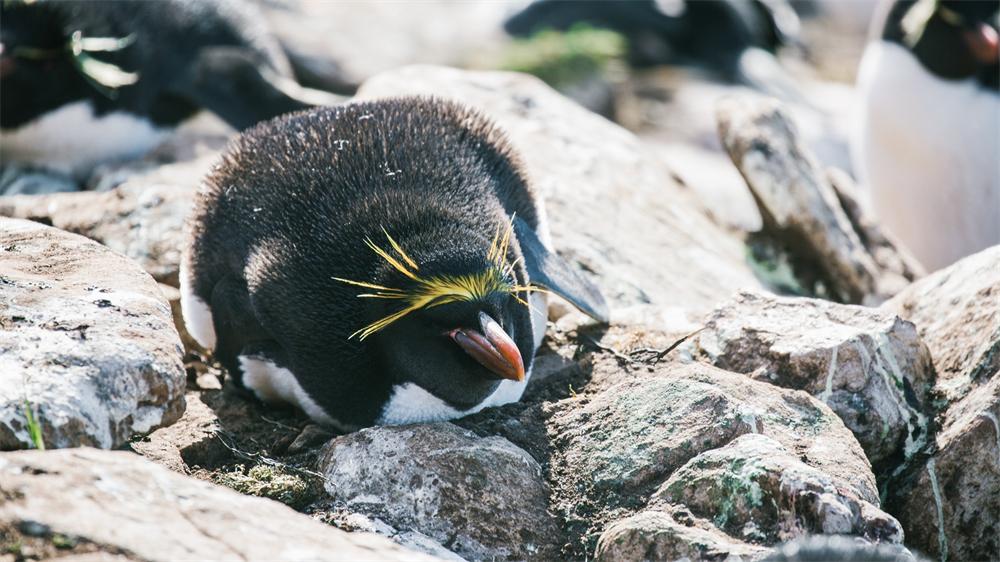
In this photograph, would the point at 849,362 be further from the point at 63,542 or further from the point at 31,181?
the point at 31,181

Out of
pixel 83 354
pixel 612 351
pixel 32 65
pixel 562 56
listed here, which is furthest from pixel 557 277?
pixel 562 56

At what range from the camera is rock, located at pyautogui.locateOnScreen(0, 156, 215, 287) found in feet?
14.3

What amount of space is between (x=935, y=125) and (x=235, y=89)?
12.5ft

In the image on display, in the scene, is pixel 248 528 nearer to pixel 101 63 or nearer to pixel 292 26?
pixel 101 63

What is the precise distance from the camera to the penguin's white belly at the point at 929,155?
653 centimetres

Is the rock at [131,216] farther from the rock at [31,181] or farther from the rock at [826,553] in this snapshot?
the rock at [826,553]

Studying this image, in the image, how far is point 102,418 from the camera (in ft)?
8.97

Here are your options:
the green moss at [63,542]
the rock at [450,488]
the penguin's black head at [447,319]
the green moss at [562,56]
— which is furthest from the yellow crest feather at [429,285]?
the green moss at [562,56]

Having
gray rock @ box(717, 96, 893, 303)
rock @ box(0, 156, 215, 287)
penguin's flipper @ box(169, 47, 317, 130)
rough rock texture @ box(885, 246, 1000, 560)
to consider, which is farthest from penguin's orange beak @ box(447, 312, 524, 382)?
penguin's flipper @ box(169, 47, 317, 130)

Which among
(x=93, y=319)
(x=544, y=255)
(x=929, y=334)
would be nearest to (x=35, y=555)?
(x=93, y=319)

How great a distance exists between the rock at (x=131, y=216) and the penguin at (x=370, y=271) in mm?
518

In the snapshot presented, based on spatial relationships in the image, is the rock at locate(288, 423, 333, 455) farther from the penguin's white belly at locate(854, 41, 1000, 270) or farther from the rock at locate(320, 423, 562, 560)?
the penguin's white belly at locate(854, 41, 1000, 270)

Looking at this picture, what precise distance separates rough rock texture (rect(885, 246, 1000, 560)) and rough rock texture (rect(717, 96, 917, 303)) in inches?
54.4

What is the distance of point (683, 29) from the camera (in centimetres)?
1099
